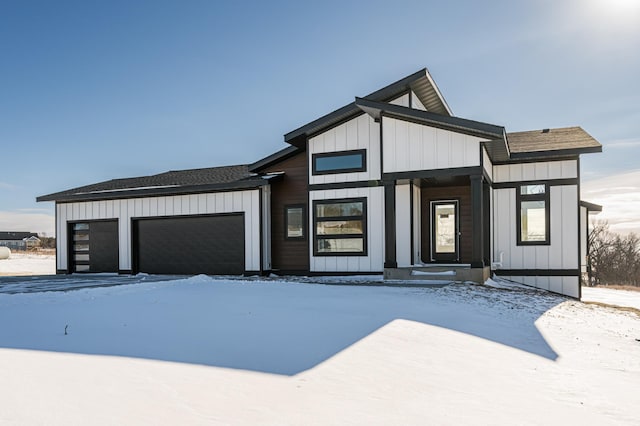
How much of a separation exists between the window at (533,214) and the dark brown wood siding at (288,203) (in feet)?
20.0

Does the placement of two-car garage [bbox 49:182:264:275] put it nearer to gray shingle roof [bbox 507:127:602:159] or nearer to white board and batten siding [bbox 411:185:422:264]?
white board and batten siding [bbox 411:185:422:264]

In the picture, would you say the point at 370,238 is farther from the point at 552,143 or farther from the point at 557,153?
the point at 552,143

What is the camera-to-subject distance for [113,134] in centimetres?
2211

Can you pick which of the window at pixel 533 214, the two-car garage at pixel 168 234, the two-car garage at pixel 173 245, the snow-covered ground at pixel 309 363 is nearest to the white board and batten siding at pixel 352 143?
the two-car garage at pixel 168 234

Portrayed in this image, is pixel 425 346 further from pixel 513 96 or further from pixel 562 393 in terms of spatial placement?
pixel 513 96

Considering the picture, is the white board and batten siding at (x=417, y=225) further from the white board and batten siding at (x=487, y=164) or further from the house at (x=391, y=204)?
the white board and batten siding at (x=487, y=164)

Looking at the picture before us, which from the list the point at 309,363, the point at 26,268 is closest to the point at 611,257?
the point at 309,363

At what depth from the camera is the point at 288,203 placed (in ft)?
46.4

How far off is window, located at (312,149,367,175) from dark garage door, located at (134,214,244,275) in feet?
9.87

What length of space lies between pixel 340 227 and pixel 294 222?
165cm

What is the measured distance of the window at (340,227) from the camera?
42.4 feet

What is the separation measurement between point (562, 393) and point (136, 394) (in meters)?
3.38

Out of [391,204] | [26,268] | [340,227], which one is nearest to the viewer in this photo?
[391,204]

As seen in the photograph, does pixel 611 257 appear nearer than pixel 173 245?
No
